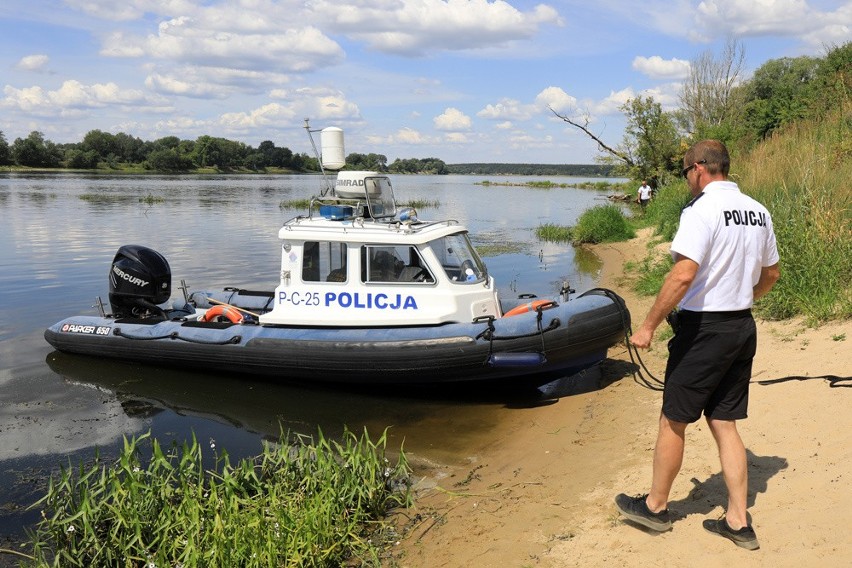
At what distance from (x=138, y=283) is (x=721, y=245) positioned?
7837 millimetres

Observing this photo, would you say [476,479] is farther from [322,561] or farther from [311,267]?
[311,267]

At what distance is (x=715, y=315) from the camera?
10.8ft

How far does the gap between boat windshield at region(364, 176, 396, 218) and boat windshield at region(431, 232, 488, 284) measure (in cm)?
107

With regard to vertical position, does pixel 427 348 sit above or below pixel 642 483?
above

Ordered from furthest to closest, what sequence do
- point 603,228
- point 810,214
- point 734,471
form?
point 603,228 → point 810,214 → point 734,471

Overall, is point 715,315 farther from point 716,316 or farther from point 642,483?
point 642,483

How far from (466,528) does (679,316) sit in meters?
1.95

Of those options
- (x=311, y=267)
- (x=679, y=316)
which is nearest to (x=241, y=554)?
Result: (x=679, y=316)

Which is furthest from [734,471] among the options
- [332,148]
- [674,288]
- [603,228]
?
[603,228]

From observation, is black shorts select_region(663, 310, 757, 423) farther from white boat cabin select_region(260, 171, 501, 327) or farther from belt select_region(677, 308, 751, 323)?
white boat cabin select_region(260, 171, 501, 327)

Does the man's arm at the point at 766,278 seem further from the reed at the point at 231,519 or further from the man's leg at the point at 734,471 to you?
the reed at the point at 231,519

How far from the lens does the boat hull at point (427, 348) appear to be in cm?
676

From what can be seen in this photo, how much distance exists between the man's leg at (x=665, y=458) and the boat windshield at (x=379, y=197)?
526 centimetres

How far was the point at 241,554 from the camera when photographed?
3.69 meters
